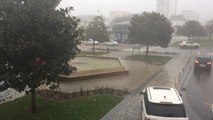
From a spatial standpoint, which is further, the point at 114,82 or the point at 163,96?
the point at 114,82

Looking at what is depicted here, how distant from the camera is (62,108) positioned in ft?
53.0

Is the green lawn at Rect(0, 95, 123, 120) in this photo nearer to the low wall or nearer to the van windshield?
the van windshield

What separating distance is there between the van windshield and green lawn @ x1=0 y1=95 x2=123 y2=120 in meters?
3.54

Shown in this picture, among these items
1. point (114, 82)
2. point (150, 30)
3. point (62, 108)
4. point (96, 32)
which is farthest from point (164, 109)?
point (96, 32)

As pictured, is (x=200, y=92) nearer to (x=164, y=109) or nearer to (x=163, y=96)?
(x=163, y=96)

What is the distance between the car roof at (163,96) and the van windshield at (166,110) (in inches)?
6.3

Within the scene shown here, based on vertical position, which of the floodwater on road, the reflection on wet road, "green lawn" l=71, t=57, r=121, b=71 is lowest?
the reflection on wet road

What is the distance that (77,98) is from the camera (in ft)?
59.5

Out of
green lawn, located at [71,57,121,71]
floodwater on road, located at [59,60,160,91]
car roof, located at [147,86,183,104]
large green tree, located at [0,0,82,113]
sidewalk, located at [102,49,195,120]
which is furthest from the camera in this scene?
green lawn, located at [71,57,121,71]

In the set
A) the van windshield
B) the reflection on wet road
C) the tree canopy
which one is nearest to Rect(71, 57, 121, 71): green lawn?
the reflection on wet road

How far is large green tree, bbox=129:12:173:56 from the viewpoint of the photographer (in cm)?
3850

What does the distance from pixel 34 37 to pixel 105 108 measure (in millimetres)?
5428

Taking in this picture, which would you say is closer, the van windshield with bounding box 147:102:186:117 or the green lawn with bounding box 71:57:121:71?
the van windshield with bounding box 147:102:186:117

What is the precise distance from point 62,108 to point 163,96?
18.9ft
